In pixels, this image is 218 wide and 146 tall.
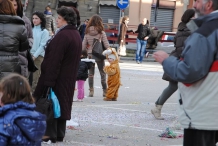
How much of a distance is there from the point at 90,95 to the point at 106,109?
195 centimetres

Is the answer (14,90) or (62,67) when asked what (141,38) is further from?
(14,90)

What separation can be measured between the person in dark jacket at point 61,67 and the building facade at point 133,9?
3032 cm

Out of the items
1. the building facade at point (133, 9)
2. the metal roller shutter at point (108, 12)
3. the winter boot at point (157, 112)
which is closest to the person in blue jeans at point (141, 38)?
the building facade at point (133, 9)

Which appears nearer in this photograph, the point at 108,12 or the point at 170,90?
the point at 170,90

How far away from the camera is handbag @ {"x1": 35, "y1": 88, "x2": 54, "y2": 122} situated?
25.2 feet

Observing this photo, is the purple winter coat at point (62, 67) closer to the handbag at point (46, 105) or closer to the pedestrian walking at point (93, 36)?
the handbag at point (46, 105)

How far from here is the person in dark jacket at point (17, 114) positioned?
452 centimetres

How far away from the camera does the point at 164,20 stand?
42.2 metres

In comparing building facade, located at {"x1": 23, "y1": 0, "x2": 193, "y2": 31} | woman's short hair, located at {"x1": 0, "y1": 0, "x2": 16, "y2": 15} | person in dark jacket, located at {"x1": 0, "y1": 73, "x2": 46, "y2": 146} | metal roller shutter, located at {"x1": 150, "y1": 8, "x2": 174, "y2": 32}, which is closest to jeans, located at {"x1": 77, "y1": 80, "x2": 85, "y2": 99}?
woman's short hair, located at {"x1": 0, "y1": 0, "x2": 16, "y2": 15}

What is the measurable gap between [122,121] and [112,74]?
3.11 meters

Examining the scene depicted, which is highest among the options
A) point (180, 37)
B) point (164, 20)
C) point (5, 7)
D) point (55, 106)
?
point (5, 7)

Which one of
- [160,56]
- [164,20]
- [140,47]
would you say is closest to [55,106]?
[160,56]

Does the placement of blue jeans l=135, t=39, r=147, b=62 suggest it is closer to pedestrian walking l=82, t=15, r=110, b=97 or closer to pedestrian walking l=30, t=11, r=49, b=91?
pedestrian walking l=82, t=15, r=110, b=97

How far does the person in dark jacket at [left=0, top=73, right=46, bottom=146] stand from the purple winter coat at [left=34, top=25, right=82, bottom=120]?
3154mm
